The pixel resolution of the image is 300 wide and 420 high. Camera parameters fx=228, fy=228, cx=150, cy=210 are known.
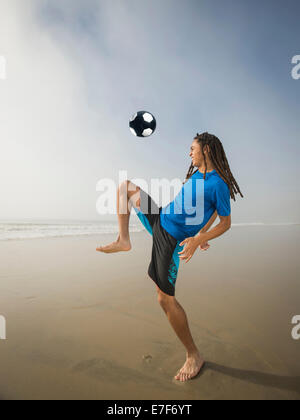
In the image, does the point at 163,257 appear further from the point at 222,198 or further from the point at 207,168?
the point at 207,168

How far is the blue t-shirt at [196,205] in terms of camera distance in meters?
1.81

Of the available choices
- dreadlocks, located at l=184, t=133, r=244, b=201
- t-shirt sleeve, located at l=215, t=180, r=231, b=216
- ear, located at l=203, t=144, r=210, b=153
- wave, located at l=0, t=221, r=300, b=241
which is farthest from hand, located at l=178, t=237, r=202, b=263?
wave, located at l=0, t=221, r=300, b=241

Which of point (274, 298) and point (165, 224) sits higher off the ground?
point (165, 224)

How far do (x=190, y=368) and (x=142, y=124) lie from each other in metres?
2.44

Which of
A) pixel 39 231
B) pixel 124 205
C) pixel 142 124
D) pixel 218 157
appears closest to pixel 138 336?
pixel 124 205

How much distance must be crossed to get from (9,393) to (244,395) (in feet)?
5.52

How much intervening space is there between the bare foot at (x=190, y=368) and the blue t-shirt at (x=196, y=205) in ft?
3.36

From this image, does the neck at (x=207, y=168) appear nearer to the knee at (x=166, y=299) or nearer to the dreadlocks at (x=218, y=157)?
the dreadlocks at (x=218, y=157)

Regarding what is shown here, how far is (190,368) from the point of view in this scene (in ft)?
6.14

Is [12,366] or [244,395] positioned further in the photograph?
[12,366]
